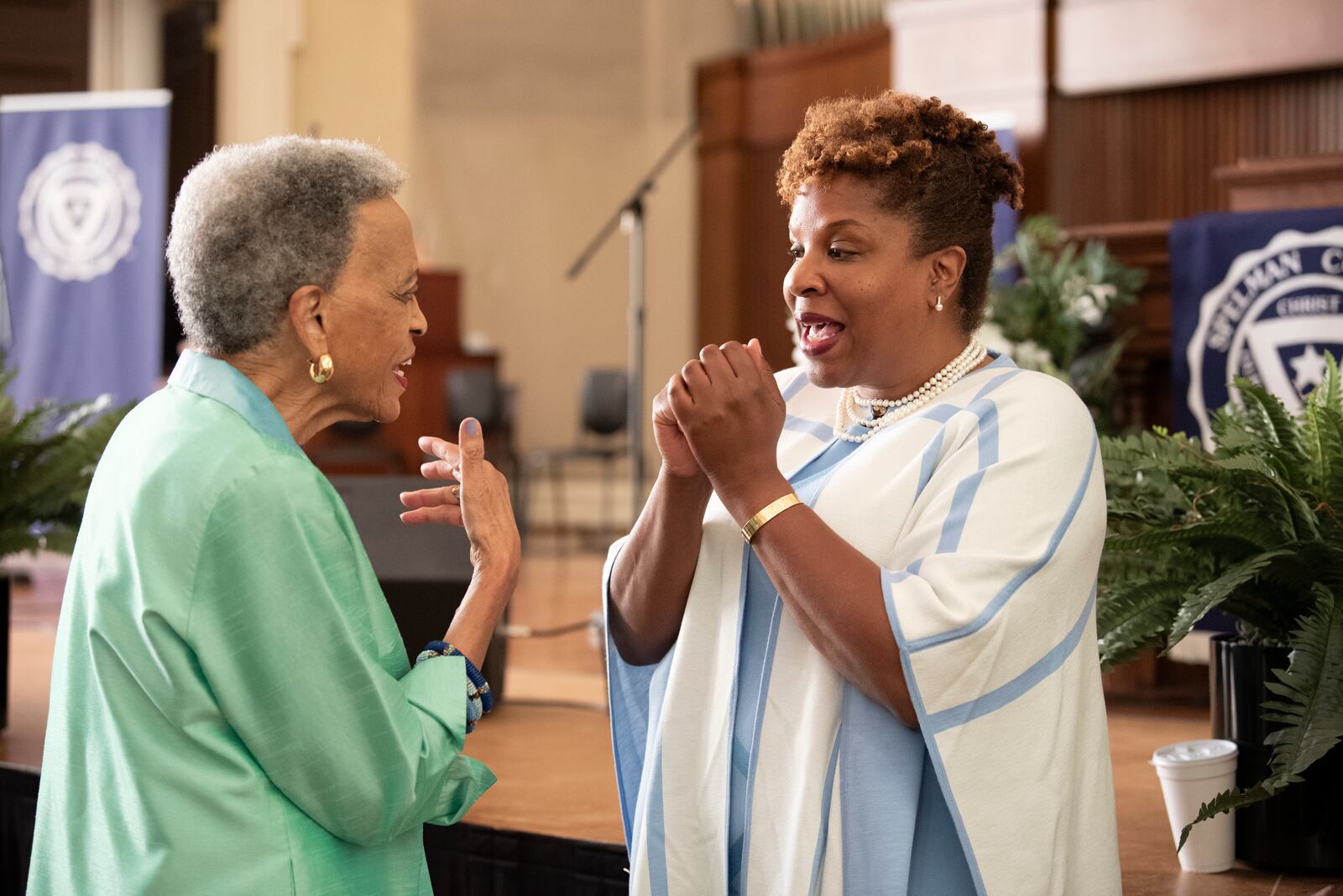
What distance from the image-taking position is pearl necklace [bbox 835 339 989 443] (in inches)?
65.8

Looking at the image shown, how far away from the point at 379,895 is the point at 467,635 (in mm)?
268

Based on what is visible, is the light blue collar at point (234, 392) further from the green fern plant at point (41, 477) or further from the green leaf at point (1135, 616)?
the green fern plant at point (41, 477)

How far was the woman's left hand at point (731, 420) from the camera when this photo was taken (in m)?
1.53

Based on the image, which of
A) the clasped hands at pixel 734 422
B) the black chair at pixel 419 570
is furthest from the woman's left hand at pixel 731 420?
the black chair at pixel 419 570

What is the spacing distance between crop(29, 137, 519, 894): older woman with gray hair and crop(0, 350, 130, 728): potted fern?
1.98 m

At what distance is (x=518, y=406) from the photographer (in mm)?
10305

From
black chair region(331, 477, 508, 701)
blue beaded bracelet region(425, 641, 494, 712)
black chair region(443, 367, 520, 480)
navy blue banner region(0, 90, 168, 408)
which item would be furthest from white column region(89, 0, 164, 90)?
blue beaded bracelet region(425, 641, 494, 712)

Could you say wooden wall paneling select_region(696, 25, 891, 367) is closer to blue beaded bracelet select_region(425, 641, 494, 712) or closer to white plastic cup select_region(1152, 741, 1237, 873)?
white plastic cup select_region(1152, 741, 1237, 873)

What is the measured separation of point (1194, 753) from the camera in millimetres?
2293

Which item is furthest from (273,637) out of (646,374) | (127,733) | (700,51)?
(700,51)

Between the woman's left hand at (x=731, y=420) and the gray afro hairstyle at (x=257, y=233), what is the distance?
1.26 feet

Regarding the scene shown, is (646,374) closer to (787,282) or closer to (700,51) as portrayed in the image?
(700,51)

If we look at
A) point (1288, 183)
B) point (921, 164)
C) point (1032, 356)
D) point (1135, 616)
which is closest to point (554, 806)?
point (1135, 616)

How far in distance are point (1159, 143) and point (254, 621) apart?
21.8 feet
